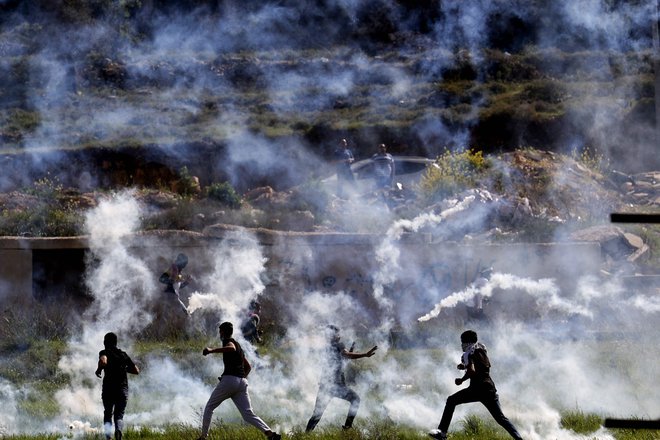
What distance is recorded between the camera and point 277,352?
16.3 metres

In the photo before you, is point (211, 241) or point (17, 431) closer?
point (17, 431)

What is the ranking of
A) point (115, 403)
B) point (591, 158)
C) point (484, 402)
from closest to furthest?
point (484, 402) < point (115, 403) < point (591, 158)

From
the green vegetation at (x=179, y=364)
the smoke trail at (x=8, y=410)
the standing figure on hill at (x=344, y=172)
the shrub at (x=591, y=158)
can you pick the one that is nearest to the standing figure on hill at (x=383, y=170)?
the standing figure on hill at (x=344, y=172)

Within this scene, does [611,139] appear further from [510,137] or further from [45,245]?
[45,245]

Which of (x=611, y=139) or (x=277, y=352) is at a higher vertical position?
(x=611, y=139)

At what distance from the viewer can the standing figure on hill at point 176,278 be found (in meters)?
19.0

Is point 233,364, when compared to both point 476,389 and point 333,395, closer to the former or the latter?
point 333,395

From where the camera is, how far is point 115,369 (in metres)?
10.8

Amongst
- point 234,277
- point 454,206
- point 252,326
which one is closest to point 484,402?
point 252,326

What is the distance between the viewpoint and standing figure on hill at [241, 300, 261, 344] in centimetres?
1602

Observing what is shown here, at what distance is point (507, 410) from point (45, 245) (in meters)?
10.1

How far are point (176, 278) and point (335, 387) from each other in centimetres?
815

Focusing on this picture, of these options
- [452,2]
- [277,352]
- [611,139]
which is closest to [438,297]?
[277,352]

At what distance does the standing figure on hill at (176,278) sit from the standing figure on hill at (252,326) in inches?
91.5
